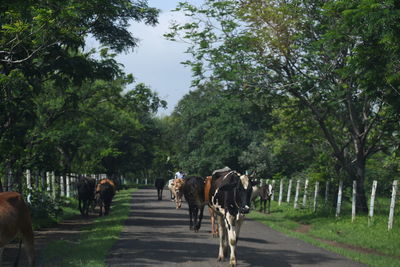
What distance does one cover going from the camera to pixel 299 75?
87.0 feet

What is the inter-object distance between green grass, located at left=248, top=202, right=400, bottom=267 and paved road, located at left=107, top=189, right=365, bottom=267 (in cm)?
75

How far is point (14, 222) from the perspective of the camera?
1082 centimetres

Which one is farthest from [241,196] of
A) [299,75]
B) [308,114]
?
[308,114]

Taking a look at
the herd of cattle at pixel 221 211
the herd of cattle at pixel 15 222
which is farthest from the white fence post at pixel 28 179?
the herd of cattle at pixel 15 222

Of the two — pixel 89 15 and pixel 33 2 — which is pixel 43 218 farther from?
pixel 33 2

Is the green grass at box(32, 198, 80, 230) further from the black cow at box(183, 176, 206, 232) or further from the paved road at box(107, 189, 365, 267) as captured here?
the black cow at box(183, 176, 206, 232)

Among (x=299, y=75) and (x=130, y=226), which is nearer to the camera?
(x=130, y=226)

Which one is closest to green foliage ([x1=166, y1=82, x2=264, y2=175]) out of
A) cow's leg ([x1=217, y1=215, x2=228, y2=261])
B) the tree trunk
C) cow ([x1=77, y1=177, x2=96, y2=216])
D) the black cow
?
cow ([x1=77, y1=177, x2=96, y2=216])

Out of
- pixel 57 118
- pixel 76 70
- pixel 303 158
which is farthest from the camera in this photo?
pixel 303 158

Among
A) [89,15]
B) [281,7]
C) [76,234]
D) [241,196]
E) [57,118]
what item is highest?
[281,7]

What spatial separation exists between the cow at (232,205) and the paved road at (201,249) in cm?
70

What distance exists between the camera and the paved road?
44.6 ft

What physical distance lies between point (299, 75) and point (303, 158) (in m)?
17.6

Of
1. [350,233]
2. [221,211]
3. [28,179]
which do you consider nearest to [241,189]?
[221,211]
